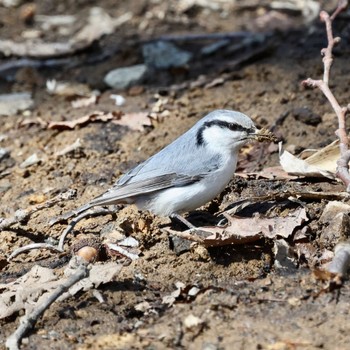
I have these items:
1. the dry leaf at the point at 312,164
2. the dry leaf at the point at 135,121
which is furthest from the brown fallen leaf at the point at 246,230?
the dry leaf at the point at 135,121

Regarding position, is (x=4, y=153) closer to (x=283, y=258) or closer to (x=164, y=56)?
(x=164, y=56)

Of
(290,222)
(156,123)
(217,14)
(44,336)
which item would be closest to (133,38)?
(217,14)

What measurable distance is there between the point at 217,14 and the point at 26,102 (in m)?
2.68

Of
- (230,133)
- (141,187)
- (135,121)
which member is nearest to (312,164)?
(230,133)

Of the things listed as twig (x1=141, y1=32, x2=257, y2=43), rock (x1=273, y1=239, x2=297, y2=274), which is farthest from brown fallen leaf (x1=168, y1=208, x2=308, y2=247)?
twig (x1=141, y1=32, x2=257, y2=43)

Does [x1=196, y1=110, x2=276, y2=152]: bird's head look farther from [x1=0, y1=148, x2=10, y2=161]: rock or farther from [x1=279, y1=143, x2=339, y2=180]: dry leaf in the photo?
[x1=0, y1=148, x2=10, y2=161]: rock

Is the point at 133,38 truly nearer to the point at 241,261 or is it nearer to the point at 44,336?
the point at 241,261

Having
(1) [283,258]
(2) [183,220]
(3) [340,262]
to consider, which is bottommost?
(2) [183,220]

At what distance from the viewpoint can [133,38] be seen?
8055 mm

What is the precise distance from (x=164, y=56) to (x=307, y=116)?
2005mm

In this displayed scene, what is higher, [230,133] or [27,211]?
[230,133]

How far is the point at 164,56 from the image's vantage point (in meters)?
7.34

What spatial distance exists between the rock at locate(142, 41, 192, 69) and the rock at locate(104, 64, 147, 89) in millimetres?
160

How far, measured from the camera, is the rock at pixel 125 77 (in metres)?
6.95
